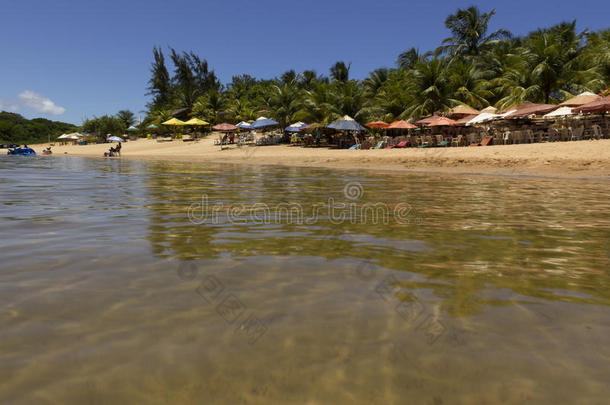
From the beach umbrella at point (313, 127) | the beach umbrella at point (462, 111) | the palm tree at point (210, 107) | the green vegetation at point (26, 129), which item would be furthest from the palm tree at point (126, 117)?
the beach umbrella at point (462, 111)

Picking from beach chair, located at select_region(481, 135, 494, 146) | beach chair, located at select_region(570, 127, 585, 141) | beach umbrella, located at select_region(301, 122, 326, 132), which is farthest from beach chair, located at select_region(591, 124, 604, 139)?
beach umbrella, located at select_region(301, 122, 326, 132)

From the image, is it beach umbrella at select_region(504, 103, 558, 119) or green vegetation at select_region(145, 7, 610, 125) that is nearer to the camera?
beach umbrella at select_region(504, 103, 558, 119)

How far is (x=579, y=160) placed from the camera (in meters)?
13.8

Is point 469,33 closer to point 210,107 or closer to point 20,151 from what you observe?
point 210,107

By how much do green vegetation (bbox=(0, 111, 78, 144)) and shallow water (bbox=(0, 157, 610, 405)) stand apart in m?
78.6

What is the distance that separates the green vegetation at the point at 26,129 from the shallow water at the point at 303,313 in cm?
7864

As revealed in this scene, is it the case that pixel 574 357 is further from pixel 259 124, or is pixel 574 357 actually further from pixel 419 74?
pixel 259 124

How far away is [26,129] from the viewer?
237ft

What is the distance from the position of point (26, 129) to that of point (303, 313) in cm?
8907

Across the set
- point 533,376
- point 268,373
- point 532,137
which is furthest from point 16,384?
point 532,137

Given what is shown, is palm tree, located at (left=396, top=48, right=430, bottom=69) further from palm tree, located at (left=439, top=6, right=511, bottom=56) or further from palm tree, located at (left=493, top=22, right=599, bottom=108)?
palm tree, located at (left=493, top=22, right=599, bottom=108)

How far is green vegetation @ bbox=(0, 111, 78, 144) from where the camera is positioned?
2650 inches

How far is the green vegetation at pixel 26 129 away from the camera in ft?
221

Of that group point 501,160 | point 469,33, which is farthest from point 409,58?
point 501,160
